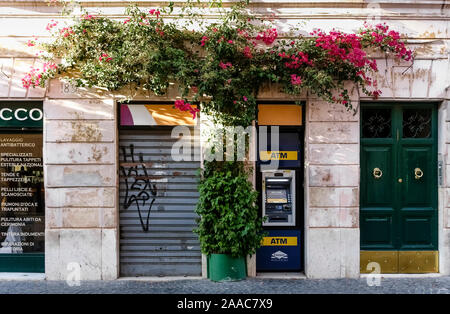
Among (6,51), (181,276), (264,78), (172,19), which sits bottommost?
(181,276)

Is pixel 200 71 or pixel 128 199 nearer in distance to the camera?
pixel 200 71

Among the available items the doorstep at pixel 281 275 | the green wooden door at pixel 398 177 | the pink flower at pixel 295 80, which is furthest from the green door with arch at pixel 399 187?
the pink flower at pixel 295 80

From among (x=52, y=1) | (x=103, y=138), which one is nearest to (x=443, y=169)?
(x=103, y=138)

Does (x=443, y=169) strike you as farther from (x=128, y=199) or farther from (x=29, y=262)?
(x=29, y=262)

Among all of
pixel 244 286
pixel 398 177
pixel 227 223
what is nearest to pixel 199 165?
pixel 227 223

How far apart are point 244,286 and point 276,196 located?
5.42 feet

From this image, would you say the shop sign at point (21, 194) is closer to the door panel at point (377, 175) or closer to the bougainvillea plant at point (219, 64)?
the bougainvillea plant at point (219, 64)

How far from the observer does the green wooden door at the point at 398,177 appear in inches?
321

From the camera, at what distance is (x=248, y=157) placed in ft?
26.1

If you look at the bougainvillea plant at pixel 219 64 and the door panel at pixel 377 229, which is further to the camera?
the door panel at pixel 377 229

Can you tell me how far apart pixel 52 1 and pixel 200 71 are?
2.80 m

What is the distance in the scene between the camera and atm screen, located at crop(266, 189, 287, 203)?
8.13 m

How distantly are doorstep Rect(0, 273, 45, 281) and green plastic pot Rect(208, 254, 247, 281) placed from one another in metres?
2.93

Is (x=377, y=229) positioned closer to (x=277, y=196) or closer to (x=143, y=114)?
(x=277, y=196)
